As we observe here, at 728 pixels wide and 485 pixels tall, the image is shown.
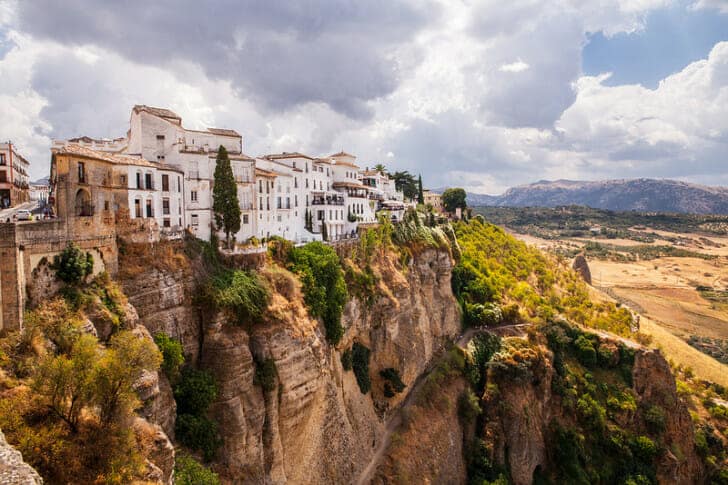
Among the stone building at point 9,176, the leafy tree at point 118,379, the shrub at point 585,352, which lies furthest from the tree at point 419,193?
the leafy tree at point 118,379

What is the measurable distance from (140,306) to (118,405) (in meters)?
8.48

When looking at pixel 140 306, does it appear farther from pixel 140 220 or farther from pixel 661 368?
pixel 661 368

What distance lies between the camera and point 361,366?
38.7 m

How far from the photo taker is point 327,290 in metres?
34.9

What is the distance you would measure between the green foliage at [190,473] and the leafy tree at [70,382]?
278 inches

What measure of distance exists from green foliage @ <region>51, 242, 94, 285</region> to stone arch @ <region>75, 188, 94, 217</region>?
2349 millimetres

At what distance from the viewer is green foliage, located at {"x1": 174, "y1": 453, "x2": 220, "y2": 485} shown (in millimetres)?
19984

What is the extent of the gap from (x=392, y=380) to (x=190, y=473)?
23.7 meters

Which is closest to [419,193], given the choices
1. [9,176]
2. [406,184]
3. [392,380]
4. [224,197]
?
[406,184]

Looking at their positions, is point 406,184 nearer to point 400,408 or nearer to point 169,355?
point 400,408

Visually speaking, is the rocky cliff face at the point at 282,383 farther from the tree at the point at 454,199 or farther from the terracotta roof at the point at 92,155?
the tree at the point at 454,199

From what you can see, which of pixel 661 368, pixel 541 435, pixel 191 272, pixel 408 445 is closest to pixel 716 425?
pixel 661 368

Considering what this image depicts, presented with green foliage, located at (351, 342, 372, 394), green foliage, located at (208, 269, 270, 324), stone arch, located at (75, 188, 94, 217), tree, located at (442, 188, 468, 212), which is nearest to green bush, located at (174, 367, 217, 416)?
green foliage, located at (208, 269, 270, 324)

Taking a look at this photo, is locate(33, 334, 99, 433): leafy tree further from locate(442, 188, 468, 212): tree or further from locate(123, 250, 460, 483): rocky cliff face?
locate(442, 188, 468, 212): tree
